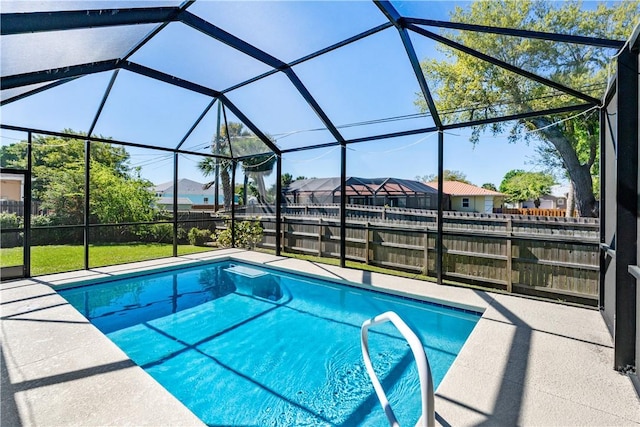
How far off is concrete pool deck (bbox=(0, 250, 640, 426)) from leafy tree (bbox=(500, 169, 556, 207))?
235 centimetres

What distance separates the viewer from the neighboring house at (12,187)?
553 centimetres

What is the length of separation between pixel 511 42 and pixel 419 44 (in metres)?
1.15

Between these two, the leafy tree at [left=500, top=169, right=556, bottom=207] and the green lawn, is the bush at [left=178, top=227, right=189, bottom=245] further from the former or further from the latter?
the leafy tree at [left=500, top=169, right=556, bottom=207]

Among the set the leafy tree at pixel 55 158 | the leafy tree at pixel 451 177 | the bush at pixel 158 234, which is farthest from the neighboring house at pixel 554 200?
the leafy tree at pixel 55 158

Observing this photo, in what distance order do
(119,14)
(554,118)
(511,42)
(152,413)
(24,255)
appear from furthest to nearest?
→ (24,255)
(554,118)
(511,42)
(119,14)
(152,413)

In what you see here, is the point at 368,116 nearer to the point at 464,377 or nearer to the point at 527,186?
the point at 527,186

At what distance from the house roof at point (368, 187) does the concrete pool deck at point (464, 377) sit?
3.46 meters

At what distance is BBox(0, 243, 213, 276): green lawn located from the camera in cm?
767

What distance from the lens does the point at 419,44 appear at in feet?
14.0

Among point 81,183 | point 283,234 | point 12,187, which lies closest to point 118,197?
point 81,183

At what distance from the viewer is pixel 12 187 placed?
5.63 m

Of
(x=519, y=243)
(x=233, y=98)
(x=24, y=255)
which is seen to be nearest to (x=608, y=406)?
(x=519, y=243)

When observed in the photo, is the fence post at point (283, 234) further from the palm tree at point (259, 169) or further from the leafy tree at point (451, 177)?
the leafy tree at point (451, 177)

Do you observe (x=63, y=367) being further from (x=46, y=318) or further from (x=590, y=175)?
(x=590, y=175)
